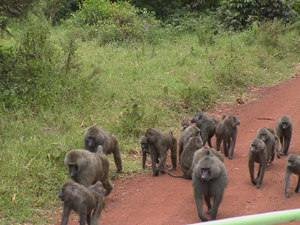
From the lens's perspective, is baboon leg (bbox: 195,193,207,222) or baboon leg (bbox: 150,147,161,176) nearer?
baboon leg (bbox: 195,193,207,222)

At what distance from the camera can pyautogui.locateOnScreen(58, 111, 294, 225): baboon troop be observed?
530cm

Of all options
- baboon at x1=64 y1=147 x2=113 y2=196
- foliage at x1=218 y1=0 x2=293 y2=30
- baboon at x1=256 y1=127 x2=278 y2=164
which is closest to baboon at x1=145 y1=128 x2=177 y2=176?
baboon at x1=64 y1=147 x2=113 y2=196

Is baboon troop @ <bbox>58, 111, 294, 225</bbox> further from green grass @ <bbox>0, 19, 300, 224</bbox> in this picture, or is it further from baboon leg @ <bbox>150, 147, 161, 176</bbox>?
green grass @ <bbox>0, 19, 300, 224</bbox>

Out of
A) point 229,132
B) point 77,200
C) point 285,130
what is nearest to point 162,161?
point 229,132

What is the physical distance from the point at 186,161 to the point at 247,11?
1254cm

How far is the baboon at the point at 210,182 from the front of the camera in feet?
18.0

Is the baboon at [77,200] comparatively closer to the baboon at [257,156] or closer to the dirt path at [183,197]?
the dirt path at [183,197]

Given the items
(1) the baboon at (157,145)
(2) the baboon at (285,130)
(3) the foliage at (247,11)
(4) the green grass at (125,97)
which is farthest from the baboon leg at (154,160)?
(3) the foliage at (247,11)

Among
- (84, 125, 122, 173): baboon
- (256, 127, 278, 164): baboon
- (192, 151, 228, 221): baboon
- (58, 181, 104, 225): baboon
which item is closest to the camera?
(58, 181, 104, 225): baboon

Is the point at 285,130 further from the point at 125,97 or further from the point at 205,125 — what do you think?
the point at 125,97

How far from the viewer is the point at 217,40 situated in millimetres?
16250

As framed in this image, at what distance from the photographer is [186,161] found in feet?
23.5

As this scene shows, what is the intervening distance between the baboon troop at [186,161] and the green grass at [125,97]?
55 centimetres

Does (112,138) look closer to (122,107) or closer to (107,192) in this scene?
(107,192)
